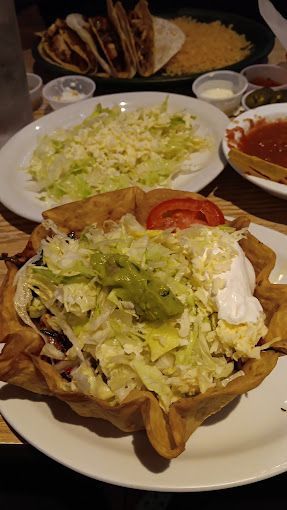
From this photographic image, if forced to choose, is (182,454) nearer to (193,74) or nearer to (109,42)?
(193,74)

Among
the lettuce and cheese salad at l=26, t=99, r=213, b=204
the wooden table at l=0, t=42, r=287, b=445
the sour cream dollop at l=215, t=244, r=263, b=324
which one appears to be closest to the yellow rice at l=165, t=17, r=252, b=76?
the lettuce and cheese salad at l=26, t=99, r=213, b=204

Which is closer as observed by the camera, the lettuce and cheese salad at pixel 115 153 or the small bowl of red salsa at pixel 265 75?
the lettuce and cheese salad at pixel 115 153

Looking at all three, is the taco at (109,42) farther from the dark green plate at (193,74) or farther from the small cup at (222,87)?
the small cup at (222,87)

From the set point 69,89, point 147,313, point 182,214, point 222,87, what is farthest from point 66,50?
point 147,313

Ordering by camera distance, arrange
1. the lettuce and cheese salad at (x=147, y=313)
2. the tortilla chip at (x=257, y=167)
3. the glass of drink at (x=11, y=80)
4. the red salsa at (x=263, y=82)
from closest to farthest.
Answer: the lettuce and cheese salad at (x=147, y=313)
the tortilla chip at (x=257, y=167)
the glass of drink at (x=11, y=80)
the red salsa at (x=263, y=82)

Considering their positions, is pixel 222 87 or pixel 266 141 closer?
pixel 266 141

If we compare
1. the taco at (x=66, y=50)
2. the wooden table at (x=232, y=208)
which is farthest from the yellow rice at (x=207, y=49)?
the wooden table at (x=232, y=208)
